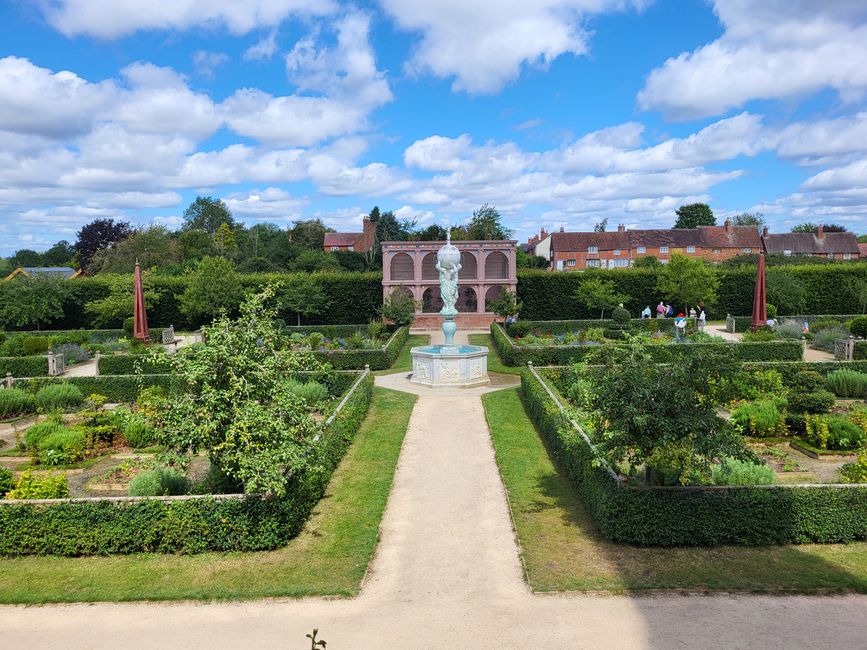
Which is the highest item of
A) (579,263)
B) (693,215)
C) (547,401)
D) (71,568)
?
(693,215)

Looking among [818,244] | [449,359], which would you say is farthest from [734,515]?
[818,244]

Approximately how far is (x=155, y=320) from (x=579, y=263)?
5219 centimetres

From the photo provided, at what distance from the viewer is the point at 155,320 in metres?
39.1

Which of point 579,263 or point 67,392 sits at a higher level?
point 579,263

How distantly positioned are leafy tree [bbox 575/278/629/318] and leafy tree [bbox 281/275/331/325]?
16.3m

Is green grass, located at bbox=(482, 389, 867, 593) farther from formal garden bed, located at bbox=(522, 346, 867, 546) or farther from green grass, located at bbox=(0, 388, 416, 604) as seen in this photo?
green grass, located at bbox=(0, 388, 416, 604)

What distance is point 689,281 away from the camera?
35938 mm

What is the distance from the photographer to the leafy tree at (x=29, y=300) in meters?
33.6

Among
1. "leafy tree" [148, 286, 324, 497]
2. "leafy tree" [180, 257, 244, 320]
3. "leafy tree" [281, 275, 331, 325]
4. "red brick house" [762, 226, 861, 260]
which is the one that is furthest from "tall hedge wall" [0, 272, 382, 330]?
"red brick house" [762, 226, 861, 260]

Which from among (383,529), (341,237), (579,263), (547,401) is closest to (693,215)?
(579,263)

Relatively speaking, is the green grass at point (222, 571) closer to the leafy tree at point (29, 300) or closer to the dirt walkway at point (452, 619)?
the dirt walkway at point (452, 619)

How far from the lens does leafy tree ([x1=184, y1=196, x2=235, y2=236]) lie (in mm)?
94938

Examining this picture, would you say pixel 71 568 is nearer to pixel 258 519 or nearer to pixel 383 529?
pixel 258 519

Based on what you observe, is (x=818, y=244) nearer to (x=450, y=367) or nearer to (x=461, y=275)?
(x=461, y=275)
